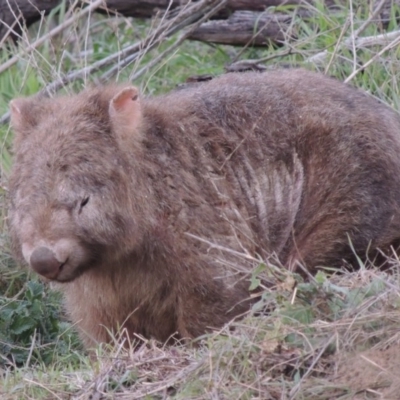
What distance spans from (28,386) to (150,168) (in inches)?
53.5

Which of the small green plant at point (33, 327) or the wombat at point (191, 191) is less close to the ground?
the wombat at point (191, 191)

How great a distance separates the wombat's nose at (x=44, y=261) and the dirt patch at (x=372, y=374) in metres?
1.60

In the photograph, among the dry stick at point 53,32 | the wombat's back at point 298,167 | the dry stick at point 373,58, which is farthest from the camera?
the dry stick at point 53,32

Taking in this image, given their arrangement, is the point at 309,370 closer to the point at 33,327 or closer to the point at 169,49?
the point at 33,327

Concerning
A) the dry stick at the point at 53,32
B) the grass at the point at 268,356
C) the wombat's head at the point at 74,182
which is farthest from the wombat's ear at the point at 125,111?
the dry stick at the point at 53,32

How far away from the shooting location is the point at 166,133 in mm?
6008

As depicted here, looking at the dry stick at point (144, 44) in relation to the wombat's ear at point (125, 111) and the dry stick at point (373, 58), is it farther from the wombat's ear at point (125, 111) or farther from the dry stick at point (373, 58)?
the wombat's ear at point (125, 111)

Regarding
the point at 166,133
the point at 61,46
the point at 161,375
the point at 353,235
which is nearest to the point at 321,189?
the point at 353,235

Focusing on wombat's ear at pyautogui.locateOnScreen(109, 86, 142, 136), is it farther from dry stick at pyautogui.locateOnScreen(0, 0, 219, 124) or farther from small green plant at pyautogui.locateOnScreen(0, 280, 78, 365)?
dry stick at pyautogui.locateOnScreen(0, 0, 219, 124)

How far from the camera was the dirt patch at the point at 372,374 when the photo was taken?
407 cm

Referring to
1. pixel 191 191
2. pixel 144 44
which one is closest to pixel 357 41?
pixel 144 44

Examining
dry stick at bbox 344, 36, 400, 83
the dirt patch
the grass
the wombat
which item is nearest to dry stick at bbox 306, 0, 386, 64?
dry stick at bbox 344, 36, 400, 83

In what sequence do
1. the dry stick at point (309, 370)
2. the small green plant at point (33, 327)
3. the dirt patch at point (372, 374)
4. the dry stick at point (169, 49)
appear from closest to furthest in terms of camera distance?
the dirt patch at point (372, 374) → the dry stick at point (309, 370) → the small green plant at point (33, 327) → the dry stick at point (169, 49)

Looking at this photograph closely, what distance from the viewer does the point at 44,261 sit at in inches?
209
